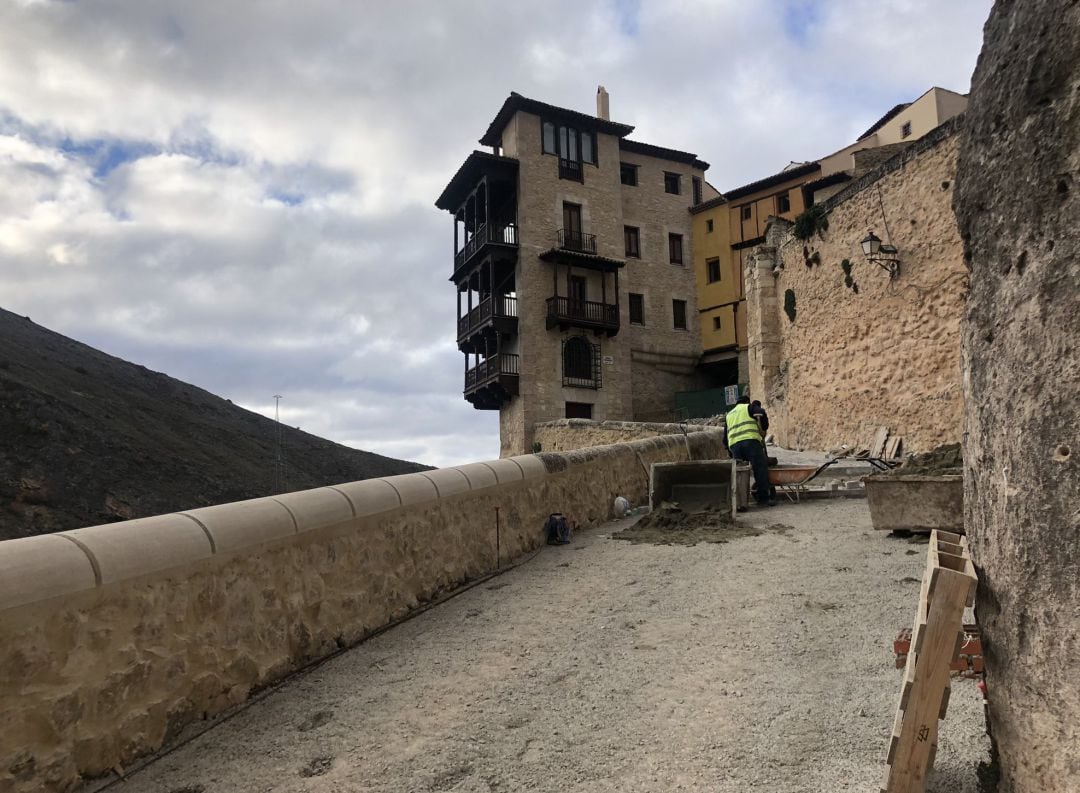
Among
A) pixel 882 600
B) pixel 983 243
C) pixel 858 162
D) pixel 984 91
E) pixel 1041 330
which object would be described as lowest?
pixel 882 600

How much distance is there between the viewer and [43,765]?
3.06 m

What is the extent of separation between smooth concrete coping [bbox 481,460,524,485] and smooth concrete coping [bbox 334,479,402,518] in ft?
5.29

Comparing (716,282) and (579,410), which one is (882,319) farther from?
(716,282)

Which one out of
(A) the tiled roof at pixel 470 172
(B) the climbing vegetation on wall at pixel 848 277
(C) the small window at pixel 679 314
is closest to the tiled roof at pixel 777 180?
(C) the small window at pixel 679 314

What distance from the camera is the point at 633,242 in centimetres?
3375

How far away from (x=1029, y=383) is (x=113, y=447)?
27.8 metres

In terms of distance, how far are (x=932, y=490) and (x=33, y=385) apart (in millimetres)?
27966

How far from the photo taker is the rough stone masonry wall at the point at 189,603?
309 centimetres

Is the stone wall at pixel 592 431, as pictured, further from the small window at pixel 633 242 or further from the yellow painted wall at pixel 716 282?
the yellow painted wall at pixel 716 282

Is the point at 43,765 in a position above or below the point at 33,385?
below

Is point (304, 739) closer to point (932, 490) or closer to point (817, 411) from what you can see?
point (932, 490)

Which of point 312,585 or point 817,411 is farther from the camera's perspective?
point 817,411

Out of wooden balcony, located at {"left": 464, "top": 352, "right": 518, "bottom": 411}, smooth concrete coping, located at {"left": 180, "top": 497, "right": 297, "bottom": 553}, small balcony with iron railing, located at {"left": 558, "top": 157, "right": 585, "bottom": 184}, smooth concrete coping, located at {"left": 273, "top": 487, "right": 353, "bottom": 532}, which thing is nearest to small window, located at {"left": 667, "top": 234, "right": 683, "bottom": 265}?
small balcony with iron railing, located at {"left": 558, "top": 157, "right": 585, "bottom": 184}

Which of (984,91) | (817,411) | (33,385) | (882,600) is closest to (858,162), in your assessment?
(817,411)
